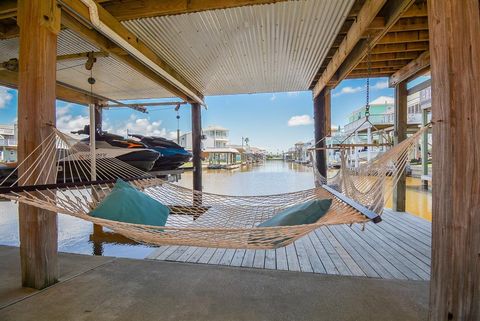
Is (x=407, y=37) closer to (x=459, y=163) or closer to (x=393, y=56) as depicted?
(x=393, y=56)

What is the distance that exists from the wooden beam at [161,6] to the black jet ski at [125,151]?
2.01 m

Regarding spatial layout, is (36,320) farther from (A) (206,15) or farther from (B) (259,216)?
(A) (206,15)

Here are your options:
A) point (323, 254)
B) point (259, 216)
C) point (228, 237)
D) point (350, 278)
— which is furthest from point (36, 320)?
point (323, 254)

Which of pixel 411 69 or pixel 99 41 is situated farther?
pixel 411 69

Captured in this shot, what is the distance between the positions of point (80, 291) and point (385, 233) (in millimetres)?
2861

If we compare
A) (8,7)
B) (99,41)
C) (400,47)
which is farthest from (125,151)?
(400,47)

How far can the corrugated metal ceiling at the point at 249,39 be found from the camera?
2145mm

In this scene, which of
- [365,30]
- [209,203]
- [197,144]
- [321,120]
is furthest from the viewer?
[197,144]

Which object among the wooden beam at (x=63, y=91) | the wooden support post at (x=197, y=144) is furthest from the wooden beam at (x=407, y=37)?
the wooden beam at (x=63, y=91)

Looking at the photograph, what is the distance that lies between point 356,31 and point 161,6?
1.67 meters

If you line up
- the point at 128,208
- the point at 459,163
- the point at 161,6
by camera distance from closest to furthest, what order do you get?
1. the point at 459,163
2. the point at 128,208
3. the point at 161,6

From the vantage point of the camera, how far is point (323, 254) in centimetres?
225

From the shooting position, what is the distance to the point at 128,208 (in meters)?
1.69

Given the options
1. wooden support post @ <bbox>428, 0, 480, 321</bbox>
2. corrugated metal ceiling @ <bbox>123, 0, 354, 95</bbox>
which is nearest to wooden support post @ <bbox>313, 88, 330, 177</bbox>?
corrugated metal ceiling @ <bbox>123, 0, 354, 95</bbox>
